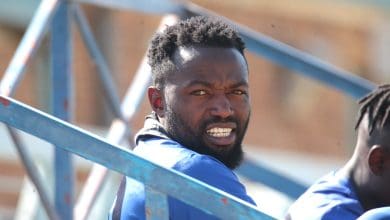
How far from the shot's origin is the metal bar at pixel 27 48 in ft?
17.1

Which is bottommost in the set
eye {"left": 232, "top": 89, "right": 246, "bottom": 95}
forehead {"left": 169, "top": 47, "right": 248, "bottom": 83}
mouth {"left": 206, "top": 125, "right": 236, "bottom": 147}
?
mouth {"left": 206, "top": 125, "right": 236, "bottom": 147}

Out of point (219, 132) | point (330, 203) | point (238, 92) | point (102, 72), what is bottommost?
point (330, 203)

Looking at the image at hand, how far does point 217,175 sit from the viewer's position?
13.7 feet

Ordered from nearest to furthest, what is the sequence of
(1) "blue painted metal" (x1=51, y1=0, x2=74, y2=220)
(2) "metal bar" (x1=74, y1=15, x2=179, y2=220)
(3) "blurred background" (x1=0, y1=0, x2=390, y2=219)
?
(1) "blue painted metal" (x1=51, y1=0, x2=74, y2=220)
(2) "metal bar" (x1=74, y1=15, x2=179, y2=220)
(3) "blurred background" (x1=0, y1=0, x2=390, y2=219)

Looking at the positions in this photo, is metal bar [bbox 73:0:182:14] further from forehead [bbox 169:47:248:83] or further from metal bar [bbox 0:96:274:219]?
metal bar [bbox 0:96:274:219]

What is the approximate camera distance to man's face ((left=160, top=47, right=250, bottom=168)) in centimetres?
428

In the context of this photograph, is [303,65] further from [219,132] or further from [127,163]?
[127,163]

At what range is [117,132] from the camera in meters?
6.04

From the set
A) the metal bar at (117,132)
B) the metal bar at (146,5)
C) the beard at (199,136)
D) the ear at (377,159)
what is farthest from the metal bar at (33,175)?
the ear at (377,159)

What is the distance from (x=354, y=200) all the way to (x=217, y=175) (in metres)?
0.52

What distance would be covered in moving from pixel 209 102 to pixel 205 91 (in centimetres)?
3

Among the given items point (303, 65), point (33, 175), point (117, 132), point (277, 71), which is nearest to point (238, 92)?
point (33, 175)

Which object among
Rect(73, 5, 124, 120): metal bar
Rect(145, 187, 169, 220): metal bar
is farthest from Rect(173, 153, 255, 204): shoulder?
Rect(73, 5, 124, 120): metal bar

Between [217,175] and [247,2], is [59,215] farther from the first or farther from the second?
[247,2]
